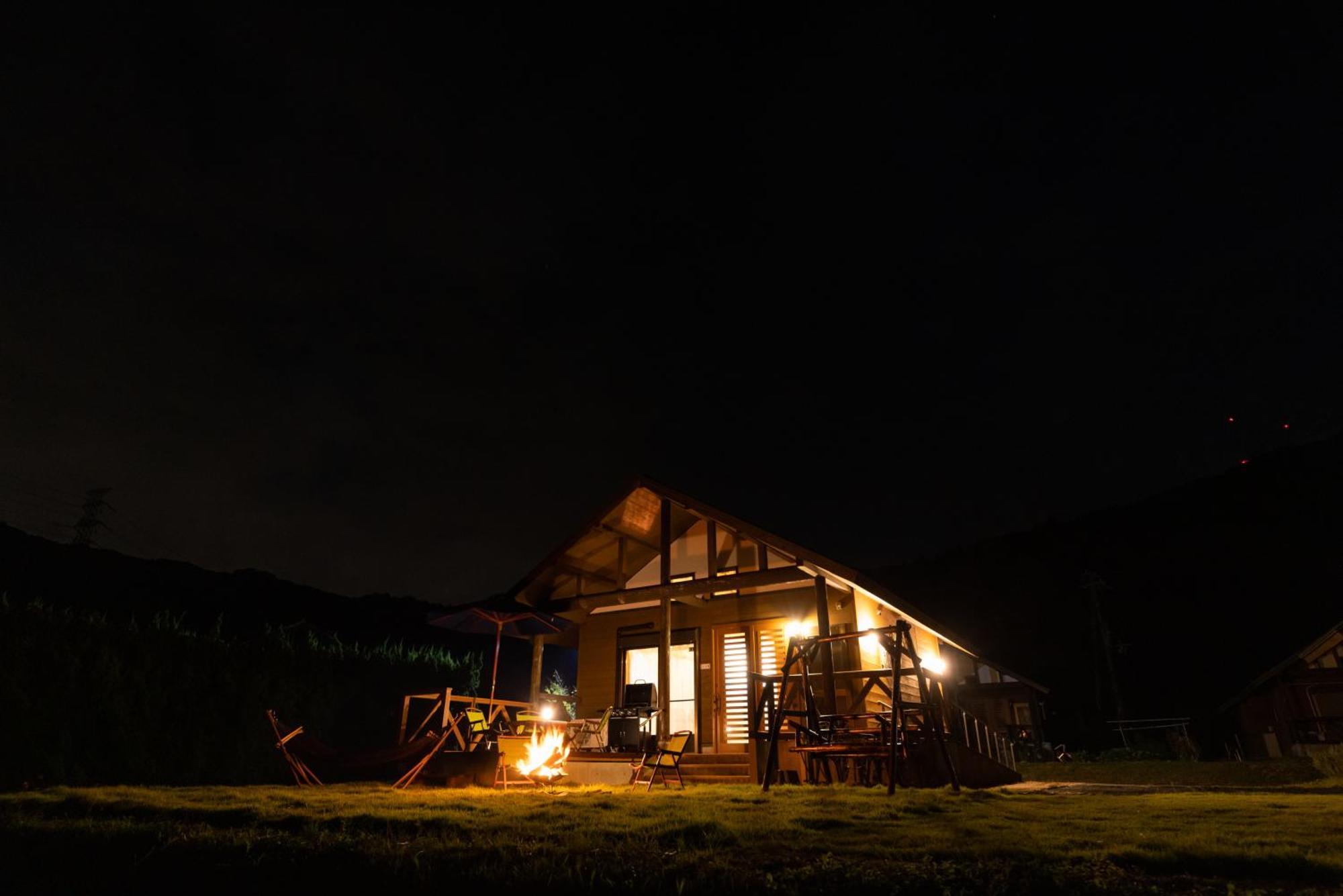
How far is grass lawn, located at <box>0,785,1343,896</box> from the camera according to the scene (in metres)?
3.38

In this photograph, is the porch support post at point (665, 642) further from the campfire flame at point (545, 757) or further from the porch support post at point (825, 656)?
the porch support post at point (825, 656)

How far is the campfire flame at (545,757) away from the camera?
10.1 meters

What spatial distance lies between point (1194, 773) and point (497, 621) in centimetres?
1535

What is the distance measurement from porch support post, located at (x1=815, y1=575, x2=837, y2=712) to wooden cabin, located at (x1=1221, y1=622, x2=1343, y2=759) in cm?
2165

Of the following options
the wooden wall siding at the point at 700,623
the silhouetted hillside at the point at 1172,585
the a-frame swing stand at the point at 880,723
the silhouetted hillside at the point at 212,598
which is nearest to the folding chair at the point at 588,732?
the wooden wall siding at the point at 700,623

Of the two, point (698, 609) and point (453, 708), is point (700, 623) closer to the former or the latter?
point (698, 609)

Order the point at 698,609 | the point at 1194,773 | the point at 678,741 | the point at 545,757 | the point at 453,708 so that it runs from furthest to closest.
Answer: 1. the point at 453,708
2. the point at 1194,773
3. the point at 698,609
4. the point at 678,741
5. the point at 545,757

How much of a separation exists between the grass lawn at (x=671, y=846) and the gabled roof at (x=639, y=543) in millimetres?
5358

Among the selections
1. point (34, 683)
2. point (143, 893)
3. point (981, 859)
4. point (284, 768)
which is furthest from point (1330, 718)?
point (34, 683)

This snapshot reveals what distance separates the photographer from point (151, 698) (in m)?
10.8

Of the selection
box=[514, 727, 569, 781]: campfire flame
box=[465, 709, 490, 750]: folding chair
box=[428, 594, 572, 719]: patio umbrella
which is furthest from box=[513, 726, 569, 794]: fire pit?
box=[428, 594, 572, 719]: patio umbrella

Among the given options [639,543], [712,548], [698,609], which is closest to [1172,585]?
[698,609]

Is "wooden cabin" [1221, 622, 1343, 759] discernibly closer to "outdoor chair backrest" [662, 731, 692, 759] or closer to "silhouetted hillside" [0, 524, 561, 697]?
"outdoor chair backrest" [662, 731, 692, 759]

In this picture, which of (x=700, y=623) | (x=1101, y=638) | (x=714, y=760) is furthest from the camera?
(x=1101, y=638)
